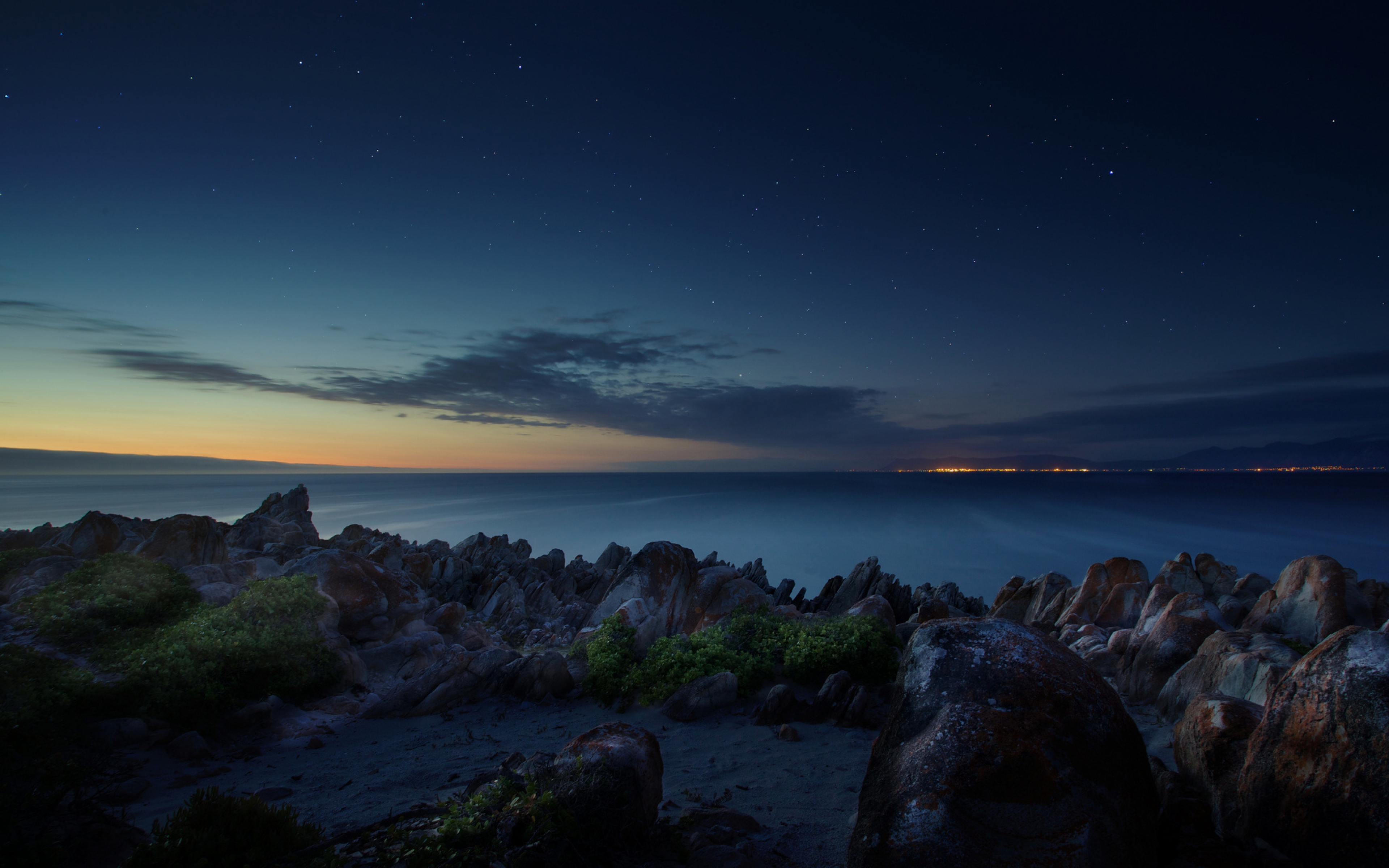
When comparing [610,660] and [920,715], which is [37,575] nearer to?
[610,660]

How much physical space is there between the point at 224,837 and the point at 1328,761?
32.4 feet

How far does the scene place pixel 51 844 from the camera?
4914mm

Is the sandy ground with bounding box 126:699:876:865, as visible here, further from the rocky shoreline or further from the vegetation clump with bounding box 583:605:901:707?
the vegetation clump with bounding box 583:605:901:707

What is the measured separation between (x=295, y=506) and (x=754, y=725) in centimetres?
3325

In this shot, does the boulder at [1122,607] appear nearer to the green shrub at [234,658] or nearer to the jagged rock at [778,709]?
the jagged rock at [778,709]

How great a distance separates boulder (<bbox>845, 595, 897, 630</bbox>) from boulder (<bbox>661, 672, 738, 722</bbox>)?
5143 mm

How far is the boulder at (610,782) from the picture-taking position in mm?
5922

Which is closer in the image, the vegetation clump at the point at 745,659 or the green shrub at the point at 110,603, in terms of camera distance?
the green shrub at the point at 110,603

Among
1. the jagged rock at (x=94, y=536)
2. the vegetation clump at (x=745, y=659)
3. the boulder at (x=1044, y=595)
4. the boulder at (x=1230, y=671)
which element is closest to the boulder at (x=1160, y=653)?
the boulder at (x=1230, y=671)

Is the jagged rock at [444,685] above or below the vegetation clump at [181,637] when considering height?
below

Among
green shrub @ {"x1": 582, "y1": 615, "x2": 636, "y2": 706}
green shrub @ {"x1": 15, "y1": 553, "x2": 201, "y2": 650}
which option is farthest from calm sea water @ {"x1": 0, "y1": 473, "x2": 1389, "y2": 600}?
green shrub @ {"x1": 15, "y1": 553, "x2": 201, "y2": 650}

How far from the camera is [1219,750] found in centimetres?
611

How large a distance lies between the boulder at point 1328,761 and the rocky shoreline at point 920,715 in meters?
0.02

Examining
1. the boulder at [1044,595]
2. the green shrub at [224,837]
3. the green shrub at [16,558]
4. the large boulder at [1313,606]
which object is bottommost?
the boulder at [1044,595]
